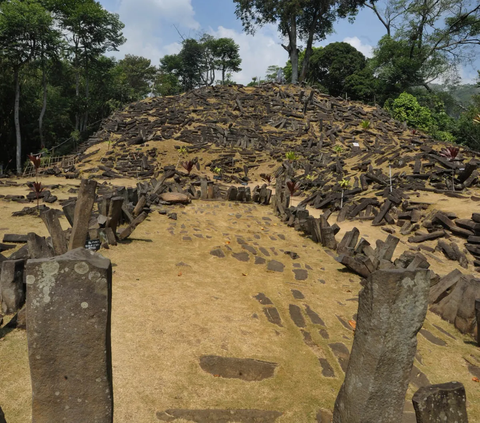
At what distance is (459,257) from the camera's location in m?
7.51

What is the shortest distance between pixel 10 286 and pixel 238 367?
308 cm

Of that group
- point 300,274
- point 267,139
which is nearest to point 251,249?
point 300,274

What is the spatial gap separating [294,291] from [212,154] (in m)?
17.8

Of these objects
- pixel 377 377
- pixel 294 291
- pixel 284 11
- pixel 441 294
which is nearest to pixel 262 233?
pixel 294 291

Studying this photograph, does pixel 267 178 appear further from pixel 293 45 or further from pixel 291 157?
pixel 293 45

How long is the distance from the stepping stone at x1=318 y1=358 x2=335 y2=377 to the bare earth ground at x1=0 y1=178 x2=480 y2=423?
0.03 m

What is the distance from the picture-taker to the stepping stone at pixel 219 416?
2701 millimetres

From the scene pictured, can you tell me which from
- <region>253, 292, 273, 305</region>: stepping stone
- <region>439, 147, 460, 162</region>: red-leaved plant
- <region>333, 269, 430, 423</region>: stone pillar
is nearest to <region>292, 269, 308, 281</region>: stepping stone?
<region>253, 292, 273, 305</region>: stepping stone

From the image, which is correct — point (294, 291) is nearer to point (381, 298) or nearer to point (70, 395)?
point (381, 298)

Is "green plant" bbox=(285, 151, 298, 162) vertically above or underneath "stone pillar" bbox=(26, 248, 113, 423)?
above

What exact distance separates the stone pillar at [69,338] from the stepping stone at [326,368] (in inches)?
88.7

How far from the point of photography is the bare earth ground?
2.95 meters

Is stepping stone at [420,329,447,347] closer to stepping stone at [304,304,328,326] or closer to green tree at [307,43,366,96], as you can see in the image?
stepping stone at [304,304,328,326]

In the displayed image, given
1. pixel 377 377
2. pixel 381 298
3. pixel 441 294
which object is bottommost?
pixel 441 294
